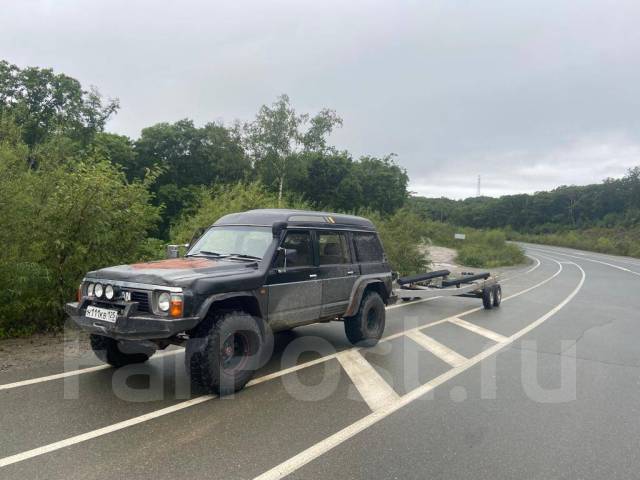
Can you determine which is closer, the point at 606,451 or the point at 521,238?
the point at 606,451

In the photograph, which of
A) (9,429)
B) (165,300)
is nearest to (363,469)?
(165,300)

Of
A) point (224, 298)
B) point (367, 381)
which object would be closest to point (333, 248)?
point (367, 381)

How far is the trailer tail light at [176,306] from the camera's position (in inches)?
187

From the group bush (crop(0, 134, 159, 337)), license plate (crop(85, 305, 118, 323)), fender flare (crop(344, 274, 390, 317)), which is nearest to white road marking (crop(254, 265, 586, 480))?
fender flare (crop(344, 274, 390, 317))

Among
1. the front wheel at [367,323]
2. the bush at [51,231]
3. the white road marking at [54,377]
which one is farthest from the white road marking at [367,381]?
the bush at [51,231]

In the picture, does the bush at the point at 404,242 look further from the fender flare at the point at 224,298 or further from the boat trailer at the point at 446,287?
the fender flare at the point at 224,298

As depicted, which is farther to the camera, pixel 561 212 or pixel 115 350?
pixel 561 212

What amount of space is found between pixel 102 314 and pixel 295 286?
7.71ft

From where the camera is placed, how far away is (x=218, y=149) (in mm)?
42562

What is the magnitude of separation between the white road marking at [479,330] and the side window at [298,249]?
4.07 meters

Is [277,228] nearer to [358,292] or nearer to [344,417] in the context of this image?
[358,292]

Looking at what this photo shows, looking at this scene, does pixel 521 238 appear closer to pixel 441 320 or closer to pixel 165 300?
pixel 441 320

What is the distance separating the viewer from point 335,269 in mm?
7137

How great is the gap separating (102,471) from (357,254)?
5.08 m
